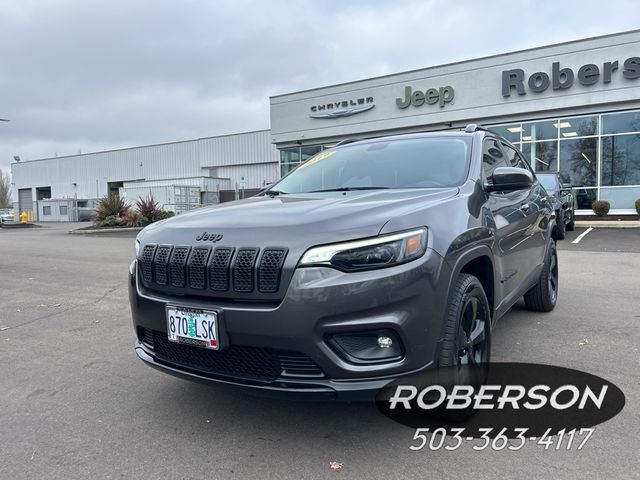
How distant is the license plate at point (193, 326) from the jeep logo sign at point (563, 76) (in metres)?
20.9

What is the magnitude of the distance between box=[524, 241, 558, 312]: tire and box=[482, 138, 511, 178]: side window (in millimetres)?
1321

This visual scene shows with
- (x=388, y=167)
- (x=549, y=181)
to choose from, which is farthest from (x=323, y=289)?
(x=549, y=181)

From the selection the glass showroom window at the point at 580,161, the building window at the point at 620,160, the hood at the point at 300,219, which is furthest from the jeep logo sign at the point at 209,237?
the building window at the point at 620,160

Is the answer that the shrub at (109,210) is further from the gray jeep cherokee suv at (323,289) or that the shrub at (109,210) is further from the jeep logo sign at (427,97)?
the gray jeep cherokee suv at (323,289)

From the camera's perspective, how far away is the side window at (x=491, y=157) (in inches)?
144

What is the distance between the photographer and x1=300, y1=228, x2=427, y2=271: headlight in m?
2.32

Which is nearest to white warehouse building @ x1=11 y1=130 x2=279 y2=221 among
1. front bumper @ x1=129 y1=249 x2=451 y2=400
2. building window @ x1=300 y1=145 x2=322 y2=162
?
building window @ x1=300 y1=145 x2=322 y2=162

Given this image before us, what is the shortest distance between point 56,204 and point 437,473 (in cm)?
4861

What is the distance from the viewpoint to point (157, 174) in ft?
162

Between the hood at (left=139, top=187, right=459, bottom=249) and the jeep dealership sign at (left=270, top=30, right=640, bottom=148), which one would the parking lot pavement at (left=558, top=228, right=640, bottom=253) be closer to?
the jeep dealership sign at (left=270, top=30, right=640, bottom=148)

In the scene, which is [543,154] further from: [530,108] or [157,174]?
[157,174]

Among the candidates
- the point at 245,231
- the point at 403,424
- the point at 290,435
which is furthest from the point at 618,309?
the point at 245,231

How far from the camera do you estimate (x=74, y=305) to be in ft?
20.9

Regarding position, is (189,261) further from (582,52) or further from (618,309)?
(582,52)
